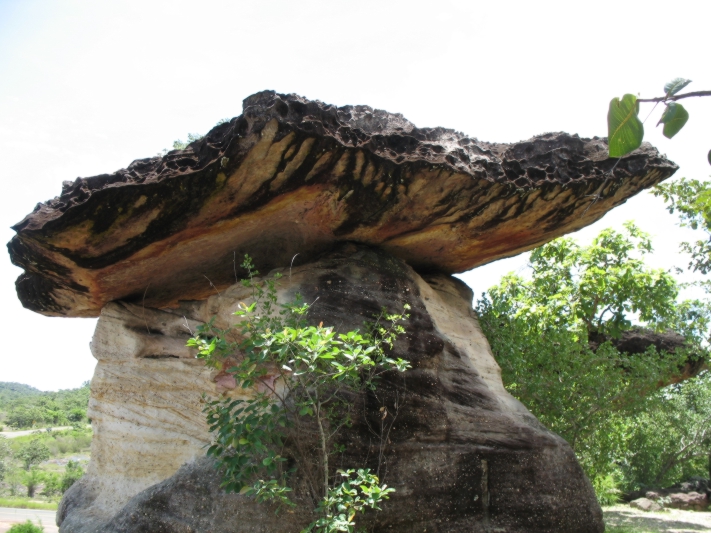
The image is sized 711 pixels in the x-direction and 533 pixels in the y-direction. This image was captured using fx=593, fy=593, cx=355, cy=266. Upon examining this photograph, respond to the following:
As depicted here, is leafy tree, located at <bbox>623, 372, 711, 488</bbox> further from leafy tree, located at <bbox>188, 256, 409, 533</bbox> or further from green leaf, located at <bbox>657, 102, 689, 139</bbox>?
green leaf, located at <bbox>657, 102, 689, 139</bbox>

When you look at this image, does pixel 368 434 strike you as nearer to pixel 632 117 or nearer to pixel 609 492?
pixel 632 117

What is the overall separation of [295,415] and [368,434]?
0.78 metres

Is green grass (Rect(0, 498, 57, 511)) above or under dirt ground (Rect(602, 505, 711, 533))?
under

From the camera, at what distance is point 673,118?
1722 millimetres

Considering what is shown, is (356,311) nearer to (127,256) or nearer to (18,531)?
(127,256)

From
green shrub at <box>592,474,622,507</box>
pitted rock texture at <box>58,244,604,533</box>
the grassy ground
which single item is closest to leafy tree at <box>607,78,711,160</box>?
pitted rock texture at <box>58,244,604,533</box>

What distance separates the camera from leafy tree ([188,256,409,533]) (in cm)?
411

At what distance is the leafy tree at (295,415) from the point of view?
411 cm

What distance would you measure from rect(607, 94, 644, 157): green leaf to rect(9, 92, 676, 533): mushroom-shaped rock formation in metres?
3.40

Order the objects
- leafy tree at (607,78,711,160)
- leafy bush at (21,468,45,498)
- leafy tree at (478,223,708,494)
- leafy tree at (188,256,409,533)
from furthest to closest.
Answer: leafy bush at (21,468,45,498) < leafy tree at (478,223,708,494) < leafy tree at (188,256,409,533) < leafy tree at (607,78,711,160)

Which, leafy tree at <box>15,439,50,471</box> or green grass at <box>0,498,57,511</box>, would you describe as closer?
green grass at <box>0,498,57,511</box>

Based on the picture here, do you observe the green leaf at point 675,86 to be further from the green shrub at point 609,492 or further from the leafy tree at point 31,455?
the leafy tree at point 31,455

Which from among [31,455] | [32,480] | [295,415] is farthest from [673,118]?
[31,455]

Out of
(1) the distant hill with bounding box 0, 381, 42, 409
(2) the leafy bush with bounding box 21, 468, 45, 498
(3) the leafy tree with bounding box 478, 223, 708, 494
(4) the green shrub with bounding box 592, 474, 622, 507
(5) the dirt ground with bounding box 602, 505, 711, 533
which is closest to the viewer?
(3) the leafy tree with bounding box 478, 223, 708, 494
